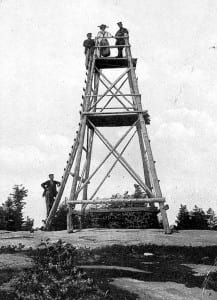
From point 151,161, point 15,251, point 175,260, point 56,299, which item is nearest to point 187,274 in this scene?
point 175,260

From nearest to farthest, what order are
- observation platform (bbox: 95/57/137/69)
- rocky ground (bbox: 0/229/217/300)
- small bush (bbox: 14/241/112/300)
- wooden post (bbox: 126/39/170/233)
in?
small bush (bbox: 14/241/112/300), rocky ground (bbox: 0/229/217/300), wooden post (bbox: 126/39/170/233), observation platform (bbox: 95/57/137/69)

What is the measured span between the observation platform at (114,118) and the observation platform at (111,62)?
217 centimetres

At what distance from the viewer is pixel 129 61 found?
15180 millimetres

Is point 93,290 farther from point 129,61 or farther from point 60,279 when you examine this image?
point 129,61

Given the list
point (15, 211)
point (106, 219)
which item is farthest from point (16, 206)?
point (106, 219)

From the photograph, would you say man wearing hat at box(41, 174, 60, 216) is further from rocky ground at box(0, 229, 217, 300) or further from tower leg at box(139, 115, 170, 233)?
tower leg at box(139, 115, 170, 233)

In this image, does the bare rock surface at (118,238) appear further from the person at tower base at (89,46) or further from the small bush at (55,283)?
the person at tower base at (89,46)

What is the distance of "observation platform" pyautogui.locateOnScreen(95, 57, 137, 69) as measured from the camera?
1521cm

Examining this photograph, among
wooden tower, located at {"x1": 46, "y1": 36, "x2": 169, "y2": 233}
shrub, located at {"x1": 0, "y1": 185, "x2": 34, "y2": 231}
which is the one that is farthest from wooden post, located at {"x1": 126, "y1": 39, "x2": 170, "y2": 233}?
shrub, located at {"x1": 0, "y1": 185, "x2": 34, "y2": 231}

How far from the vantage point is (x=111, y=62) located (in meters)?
15.6

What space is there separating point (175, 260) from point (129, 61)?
8306 mm

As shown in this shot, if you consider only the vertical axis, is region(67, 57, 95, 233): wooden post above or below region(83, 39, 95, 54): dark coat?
below

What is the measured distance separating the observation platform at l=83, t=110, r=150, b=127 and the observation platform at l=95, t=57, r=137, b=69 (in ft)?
7.12

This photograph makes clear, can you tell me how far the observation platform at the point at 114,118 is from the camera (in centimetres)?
1388
